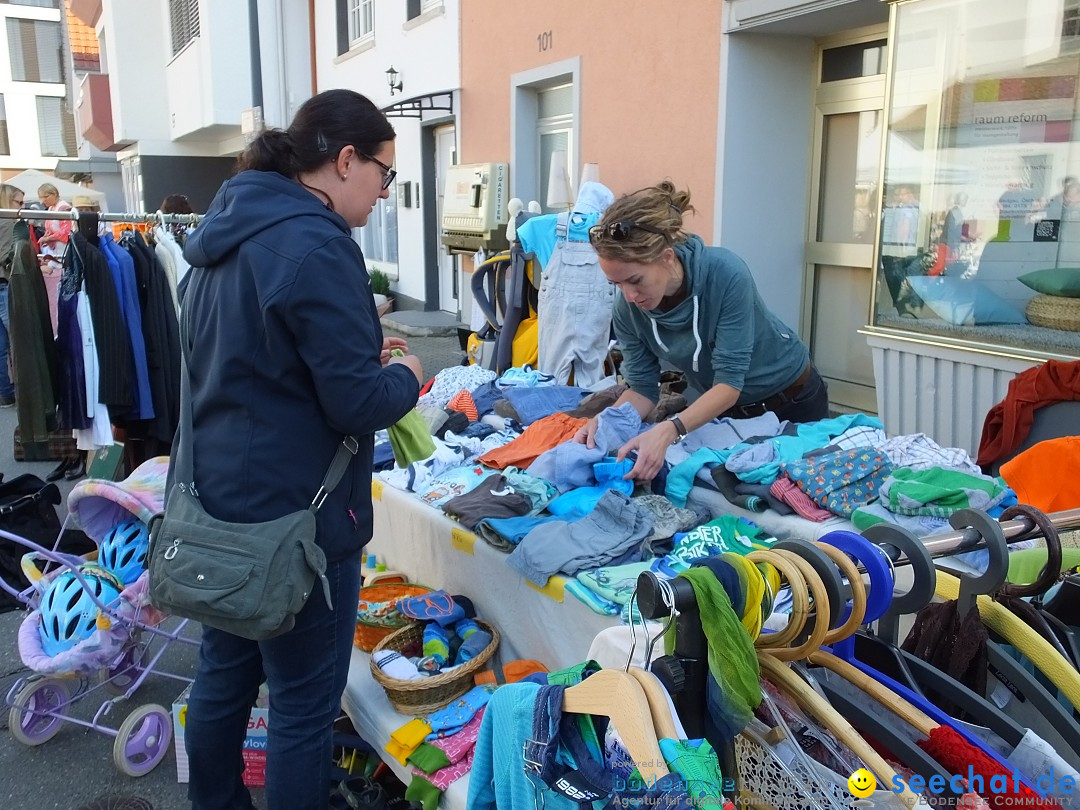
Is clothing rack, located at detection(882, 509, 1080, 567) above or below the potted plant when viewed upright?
above

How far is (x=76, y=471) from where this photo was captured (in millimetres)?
5906

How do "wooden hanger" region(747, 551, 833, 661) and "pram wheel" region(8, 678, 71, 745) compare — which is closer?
"wooden hanger" region(747, 551, 833, 661)

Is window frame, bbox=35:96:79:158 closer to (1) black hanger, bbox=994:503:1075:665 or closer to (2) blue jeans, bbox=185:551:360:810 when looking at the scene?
(2) blue jeans, bbox=185:551:360:810

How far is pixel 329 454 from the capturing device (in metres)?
1.80

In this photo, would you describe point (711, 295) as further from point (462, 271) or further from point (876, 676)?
point (462, 271)

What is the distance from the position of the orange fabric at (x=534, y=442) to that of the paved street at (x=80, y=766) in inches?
54.4

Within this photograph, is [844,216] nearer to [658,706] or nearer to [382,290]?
Answer: [658,706]

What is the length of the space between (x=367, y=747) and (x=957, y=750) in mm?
1866

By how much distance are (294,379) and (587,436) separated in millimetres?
1477

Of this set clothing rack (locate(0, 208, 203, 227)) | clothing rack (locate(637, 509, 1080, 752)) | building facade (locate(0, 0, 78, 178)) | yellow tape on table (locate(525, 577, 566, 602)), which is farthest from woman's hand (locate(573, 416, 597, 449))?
building facade (locate(0, 0, 78, 178))

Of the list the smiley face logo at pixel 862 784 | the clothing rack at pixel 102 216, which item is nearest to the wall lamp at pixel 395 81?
the clothing rack at pixel 102 216

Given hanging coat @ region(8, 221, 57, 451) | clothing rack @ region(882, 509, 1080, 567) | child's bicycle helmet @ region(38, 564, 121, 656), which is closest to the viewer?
clothing rack @ region(882, 509, 1080, 567)

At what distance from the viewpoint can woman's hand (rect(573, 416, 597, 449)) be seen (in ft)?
9.75

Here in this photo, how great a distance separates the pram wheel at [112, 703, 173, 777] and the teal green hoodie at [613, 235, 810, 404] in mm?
2000
